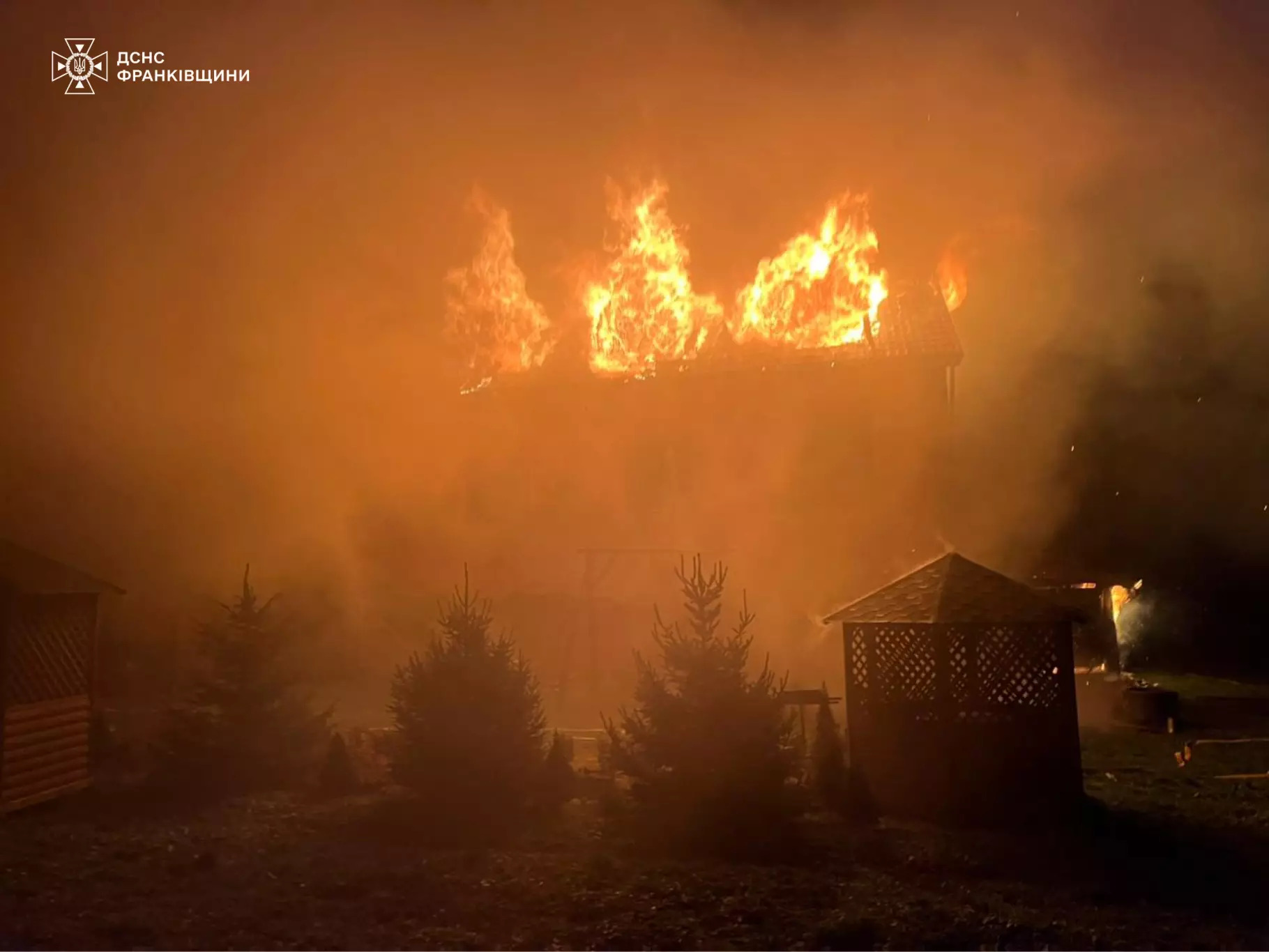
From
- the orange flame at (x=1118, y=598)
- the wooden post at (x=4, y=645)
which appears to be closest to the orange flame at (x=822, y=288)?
the orange flame at (x=1118, y=598)

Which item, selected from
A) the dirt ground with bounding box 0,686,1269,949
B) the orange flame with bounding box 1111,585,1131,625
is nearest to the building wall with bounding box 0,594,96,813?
the dirt ground with bounding box 0,686,1269,949

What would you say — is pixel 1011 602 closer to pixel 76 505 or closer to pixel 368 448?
pixel 368 448

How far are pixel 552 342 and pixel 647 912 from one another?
17.9m

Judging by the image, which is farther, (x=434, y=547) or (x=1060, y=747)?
(x=434, y=547)

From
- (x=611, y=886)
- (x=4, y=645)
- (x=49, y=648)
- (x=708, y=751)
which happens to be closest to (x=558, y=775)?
(x=708, y=751)

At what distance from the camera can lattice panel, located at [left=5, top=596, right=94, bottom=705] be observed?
10766 millimetres

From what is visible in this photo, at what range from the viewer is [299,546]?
22703 millimetres

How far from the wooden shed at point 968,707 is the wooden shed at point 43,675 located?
9758mm

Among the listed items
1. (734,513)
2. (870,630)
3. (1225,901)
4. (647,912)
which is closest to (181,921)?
(647,912)

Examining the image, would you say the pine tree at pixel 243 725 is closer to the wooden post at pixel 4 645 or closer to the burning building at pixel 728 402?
the wooden post at pixel 4 645

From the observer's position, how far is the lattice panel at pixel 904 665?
10453mm

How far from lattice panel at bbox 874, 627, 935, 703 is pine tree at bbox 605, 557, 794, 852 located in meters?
1.40

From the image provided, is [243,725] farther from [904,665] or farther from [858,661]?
[904,665]

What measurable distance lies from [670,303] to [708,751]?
15.0 metres
